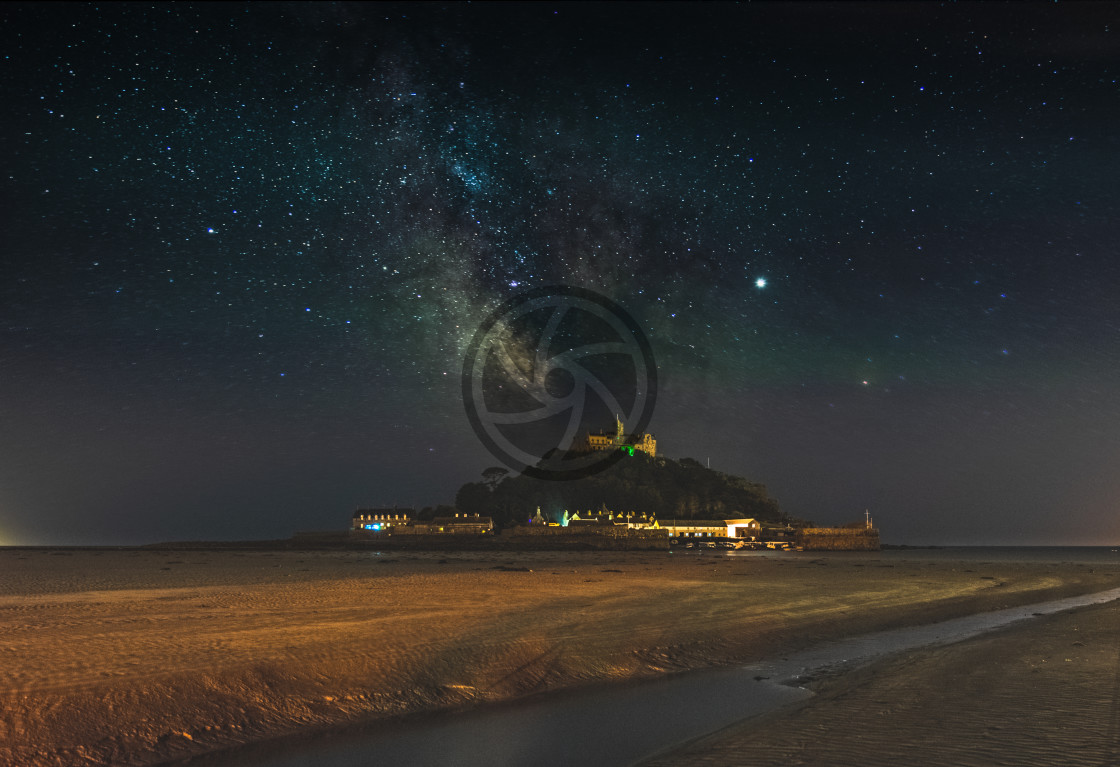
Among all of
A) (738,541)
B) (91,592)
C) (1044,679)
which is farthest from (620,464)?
(1044,679)

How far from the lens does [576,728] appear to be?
12.0 m

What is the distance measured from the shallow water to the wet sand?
3.12 ft

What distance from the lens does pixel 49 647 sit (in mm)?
14688

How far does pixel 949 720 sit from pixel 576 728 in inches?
221

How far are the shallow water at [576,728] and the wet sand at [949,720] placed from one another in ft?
3.12

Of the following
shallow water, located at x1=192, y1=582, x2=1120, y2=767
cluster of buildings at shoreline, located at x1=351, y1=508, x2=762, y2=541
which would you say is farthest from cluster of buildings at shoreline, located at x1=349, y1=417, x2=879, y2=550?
shallow water, located at x1=192, y1=582, x2=1120, y2=767

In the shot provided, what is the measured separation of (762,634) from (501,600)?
988 centimetres

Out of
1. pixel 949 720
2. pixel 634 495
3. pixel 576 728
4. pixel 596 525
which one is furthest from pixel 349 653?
pixel 634 495

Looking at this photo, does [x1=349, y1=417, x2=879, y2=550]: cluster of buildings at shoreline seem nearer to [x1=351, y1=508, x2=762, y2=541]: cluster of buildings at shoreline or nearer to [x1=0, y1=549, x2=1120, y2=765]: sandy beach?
[x1=351, y1=508, x2=762, y2=541]: cluster of buildings at shoreline

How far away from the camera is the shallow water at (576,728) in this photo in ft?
34.6

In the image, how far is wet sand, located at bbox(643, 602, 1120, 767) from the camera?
8.98 meters

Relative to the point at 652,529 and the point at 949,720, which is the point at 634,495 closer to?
the point at 652,529

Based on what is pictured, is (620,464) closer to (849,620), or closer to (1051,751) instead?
(849,620)

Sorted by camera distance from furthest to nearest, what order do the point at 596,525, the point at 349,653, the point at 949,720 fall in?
1. the point at 596,525
2. the point at 349,653
3. the point at 949,720
